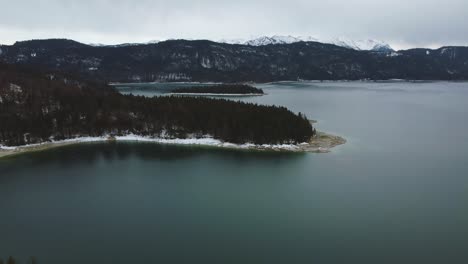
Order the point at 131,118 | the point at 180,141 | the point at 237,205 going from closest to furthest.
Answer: the point at 237,205, the point at 180,141, the point at 131,118

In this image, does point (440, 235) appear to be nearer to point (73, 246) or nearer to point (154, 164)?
point (73, 246)

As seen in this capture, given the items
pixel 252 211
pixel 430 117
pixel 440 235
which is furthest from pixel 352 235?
pixel 430 117

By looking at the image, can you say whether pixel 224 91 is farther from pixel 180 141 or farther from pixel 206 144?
pixel 206 144

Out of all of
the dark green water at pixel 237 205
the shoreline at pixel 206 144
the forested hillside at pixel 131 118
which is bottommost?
the dark green water at pixel 237 205

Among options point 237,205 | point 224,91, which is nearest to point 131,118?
point 237,205

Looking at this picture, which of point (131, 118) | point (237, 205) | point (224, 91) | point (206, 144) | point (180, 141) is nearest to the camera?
point (237, 205)

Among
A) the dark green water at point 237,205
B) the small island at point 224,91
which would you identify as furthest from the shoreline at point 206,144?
the small island at point 224,91

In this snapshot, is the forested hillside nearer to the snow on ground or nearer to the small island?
the snow on ground

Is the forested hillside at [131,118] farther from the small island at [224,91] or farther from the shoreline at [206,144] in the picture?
the small island at [224,91]
